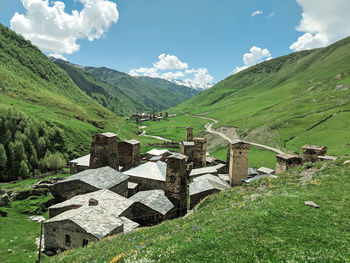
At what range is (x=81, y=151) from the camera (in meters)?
90.9

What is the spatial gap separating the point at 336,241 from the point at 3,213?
1597 inches

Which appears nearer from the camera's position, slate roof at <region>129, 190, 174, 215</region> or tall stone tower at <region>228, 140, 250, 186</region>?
slate roof at <region>129, 190, 174, 215</region>

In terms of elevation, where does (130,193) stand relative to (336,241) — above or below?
below

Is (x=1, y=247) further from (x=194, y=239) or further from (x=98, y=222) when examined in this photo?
(x=194, y=239)

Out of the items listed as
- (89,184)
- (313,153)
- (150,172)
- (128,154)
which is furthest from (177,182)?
(313,153)

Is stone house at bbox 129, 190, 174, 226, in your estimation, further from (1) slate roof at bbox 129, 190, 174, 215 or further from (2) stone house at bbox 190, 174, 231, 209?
(2) stone house at bbox 190, 174, 231, 209

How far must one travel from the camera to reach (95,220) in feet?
67.9

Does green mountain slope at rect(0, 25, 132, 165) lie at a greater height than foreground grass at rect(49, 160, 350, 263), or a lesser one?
greater

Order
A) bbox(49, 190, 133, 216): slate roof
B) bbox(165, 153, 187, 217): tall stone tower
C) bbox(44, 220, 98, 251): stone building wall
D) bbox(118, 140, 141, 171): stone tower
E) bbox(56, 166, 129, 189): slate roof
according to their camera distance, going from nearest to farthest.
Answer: bbox(44, 220, 98, 251): stone building wall, bbox(49, 190, 133, 216): slate roof, bbox(165, 153, 187, 217): tall stone tower, bbox(56, 166, 129, 189): slate roof, bbox(118, 140, 141, 171): stone tower

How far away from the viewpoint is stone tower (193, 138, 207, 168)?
52.9 meters

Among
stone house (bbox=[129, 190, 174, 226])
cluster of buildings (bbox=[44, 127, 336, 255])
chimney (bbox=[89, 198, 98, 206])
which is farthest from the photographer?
stone house (bbox=[129, 190, 174, 226])

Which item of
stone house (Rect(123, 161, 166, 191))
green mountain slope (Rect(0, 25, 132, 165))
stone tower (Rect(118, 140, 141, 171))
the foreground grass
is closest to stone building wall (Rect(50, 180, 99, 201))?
stone house (Rect(123, 161, 166, 191))

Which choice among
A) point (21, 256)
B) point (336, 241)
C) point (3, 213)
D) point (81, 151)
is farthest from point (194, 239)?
point (81, 151)

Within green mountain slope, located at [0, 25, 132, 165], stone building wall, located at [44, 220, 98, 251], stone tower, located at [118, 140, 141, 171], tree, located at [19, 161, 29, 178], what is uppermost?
green mountain slope, located at [0, 25, 132, 165]
